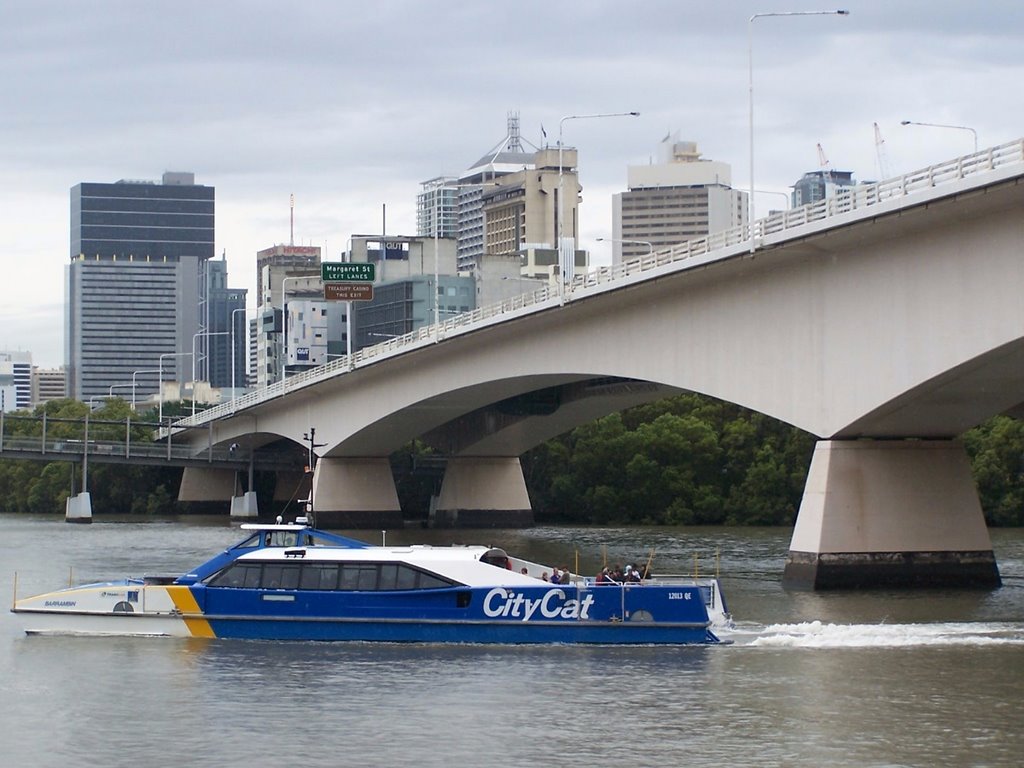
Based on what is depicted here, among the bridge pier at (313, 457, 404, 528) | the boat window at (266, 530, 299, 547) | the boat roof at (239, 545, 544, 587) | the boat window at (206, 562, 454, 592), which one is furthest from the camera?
the bridge pier at (313, 457, 404, 528)

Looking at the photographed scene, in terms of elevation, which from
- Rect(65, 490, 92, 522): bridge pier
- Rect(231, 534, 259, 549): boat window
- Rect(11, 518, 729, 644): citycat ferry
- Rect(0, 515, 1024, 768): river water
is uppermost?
Rect(65, 490, 92, 522): bridge pier

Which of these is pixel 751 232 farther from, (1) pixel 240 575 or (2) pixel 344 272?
(2) pixel 344 272

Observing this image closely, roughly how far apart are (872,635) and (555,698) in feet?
27.7

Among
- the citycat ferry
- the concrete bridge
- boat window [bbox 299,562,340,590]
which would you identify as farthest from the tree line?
boat window [bbox 299,562,340,590]

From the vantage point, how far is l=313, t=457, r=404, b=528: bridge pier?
269ft

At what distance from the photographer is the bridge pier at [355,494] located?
81875 millimetres

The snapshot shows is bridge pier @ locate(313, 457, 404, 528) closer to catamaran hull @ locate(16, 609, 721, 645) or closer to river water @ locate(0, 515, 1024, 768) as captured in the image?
river water @ locate(0, 515, 1024, 768)

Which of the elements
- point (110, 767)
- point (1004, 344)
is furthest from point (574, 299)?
point (110, 767)

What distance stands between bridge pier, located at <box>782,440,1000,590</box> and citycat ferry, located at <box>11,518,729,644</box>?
8.61 metres

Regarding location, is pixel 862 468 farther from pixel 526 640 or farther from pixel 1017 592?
pixel 526 640

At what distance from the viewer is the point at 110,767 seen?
23.4 m

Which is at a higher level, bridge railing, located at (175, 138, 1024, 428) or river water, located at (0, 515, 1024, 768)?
bridge railing, located at (175, 138, 1024, 428)

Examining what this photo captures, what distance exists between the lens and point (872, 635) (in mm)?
33719

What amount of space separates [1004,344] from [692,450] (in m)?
53.2
